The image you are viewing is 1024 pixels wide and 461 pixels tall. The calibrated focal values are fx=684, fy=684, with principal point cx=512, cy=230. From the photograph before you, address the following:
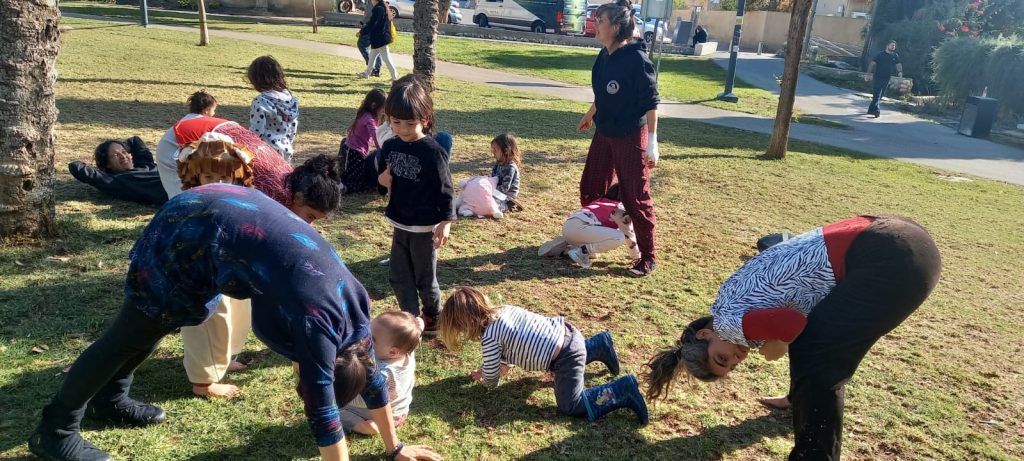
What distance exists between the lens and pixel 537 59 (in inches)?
828

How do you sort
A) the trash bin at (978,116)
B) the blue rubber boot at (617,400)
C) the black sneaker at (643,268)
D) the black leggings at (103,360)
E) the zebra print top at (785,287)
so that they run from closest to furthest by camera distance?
1. the black leggings at (103,360)
2. the zebra print top at (785,287)
3. the blue rubber boot at (617,400)
4. the black sneaker at (643,268)
5. the trash bin at (978,116)

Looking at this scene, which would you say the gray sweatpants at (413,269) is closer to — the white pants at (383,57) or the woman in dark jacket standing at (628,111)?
the woman in dark jacket standing at (628,111)

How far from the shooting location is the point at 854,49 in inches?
1367

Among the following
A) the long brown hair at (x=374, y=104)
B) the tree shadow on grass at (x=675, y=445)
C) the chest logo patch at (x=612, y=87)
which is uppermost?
the chest logo patch at (x=612, y=87)

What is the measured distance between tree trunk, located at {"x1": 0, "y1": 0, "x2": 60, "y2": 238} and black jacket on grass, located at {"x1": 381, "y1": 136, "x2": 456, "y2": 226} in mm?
2434

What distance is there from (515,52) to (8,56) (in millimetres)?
18767

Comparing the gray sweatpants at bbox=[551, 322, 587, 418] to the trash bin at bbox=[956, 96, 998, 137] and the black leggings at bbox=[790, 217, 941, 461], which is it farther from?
the trash bin at bbox=[956, 96, 998, 137]

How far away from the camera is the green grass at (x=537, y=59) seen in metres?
16.8

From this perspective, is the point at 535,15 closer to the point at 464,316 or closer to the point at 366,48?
the point at 366,48

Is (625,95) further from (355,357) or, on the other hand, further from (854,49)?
(854,49)

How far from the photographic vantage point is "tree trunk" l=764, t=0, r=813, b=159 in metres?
9.29

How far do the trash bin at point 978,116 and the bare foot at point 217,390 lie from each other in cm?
1590

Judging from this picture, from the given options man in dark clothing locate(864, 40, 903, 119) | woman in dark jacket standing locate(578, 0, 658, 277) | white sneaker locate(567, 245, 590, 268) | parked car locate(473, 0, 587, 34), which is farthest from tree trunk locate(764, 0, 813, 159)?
parked car locate(473, 0, 587, 34)

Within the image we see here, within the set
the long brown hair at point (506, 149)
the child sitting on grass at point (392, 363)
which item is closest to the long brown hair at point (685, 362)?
the child sitting on grass at point (392, 363)
